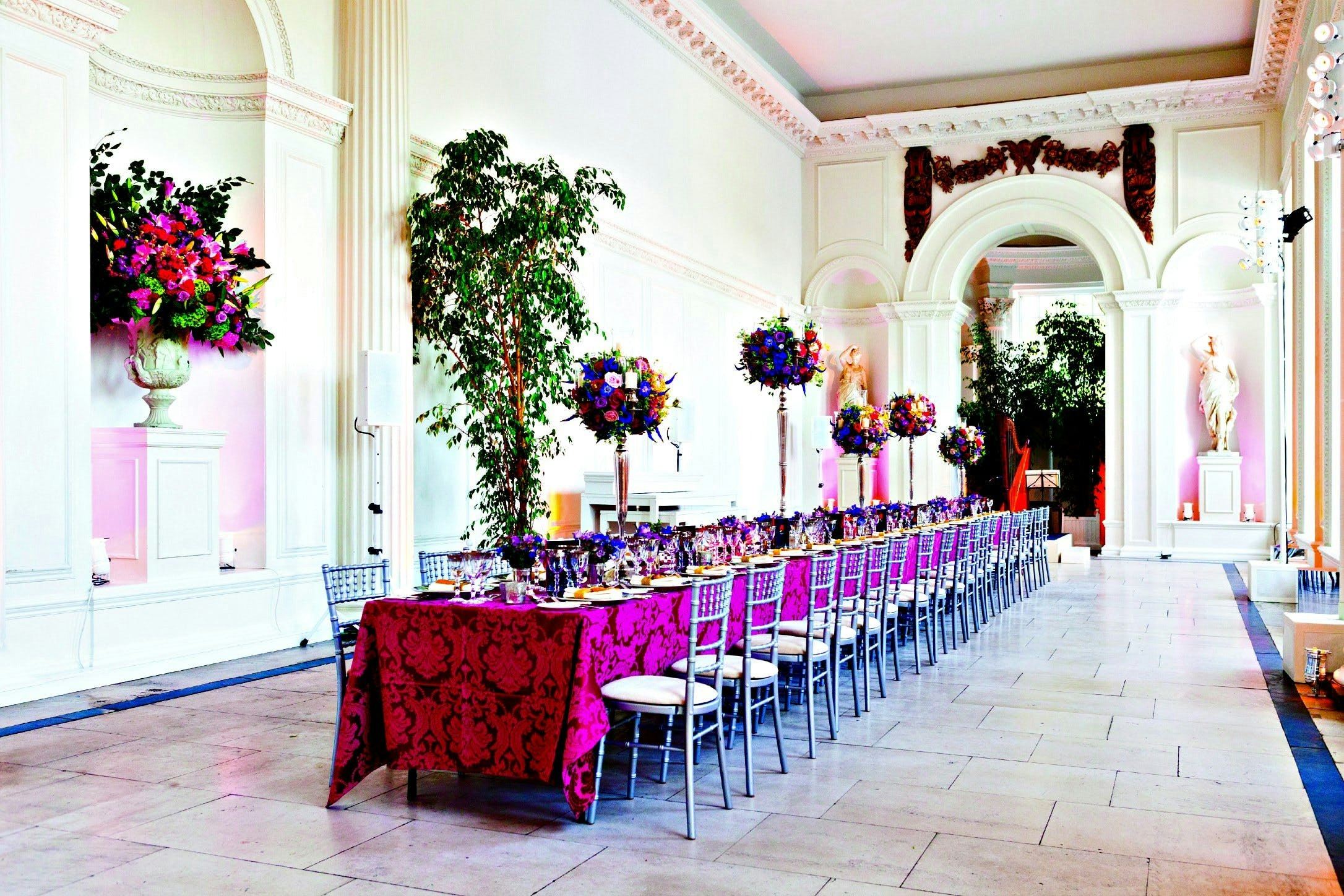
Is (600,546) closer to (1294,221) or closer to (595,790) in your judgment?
(595,790)

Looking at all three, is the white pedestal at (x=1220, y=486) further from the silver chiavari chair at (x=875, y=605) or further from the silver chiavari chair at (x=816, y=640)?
the silver chiavari chair at (x=816, y=640)

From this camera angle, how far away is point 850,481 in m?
18.4

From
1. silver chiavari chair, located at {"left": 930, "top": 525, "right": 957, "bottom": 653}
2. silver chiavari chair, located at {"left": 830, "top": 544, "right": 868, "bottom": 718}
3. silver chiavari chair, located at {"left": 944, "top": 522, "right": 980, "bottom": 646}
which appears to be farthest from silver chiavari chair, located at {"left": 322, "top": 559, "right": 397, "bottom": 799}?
silver chiavari chair, located at {"left": 944, "top": 522, "right": 980, "bottom": 646}

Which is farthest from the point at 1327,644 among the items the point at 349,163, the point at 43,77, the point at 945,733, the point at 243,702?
the point at 43,77

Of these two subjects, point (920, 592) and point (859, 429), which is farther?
point (859, 429)

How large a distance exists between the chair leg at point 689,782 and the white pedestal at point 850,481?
14.1m

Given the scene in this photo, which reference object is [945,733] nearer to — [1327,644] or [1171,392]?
[1327,644]

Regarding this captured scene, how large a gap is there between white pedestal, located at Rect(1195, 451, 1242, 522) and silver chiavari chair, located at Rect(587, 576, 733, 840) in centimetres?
1400

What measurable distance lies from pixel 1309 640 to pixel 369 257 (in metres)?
6.48

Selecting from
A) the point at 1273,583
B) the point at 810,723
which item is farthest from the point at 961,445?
the point at 810,723

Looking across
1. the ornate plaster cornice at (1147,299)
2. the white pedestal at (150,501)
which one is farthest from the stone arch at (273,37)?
the ornate plaster cornice at (1147,299)

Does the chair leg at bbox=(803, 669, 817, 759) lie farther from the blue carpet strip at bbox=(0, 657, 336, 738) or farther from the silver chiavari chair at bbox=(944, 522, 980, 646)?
the silver chiavari chair at bbox=(944, 522, 980, 646)

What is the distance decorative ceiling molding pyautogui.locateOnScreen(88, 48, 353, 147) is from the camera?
293 inches

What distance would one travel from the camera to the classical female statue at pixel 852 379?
18.5 metres
